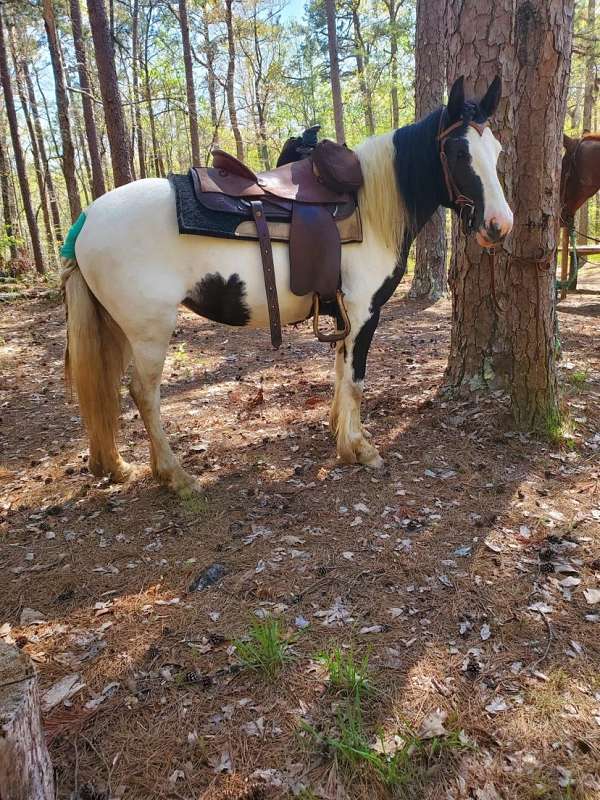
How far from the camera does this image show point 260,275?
123 inches

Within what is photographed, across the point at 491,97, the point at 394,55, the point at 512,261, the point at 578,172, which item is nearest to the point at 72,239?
the point at 491,97

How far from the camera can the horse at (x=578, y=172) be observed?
23.3 ft

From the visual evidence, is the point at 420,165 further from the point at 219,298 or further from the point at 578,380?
the point at 578,380

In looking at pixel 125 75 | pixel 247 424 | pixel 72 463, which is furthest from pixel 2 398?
pixel 125 75

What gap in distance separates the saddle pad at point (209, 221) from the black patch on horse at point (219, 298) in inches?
10.1

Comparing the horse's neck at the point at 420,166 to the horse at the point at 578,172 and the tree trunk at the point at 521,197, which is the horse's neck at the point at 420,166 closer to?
the tree trunk at the point at 521,197

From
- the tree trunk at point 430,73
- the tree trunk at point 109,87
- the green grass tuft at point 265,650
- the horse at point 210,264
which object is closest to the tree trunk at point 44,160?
the tree trunk at point 109,87

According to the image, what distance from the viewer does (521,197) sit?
11.4 feet

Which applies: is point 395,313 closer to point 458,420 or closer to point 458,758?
point 458,420

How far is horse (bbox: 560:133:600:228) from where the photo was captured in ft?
23.3

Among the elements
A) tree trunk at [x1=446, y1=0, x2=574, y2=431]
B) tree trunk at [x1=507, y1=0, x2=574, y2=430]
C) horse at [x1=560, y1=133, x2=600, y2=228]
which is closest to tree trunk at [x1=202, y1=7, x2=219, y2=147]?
horse at [x1=560, y1=133, x2=600, y2=228]

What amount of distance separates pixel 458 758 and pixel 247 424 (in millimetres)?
3239

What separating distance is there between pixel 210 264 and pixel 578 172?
6.83 metres

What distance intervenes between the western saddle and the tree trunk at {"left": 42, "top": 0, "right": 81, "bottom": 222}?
9.54 meters
